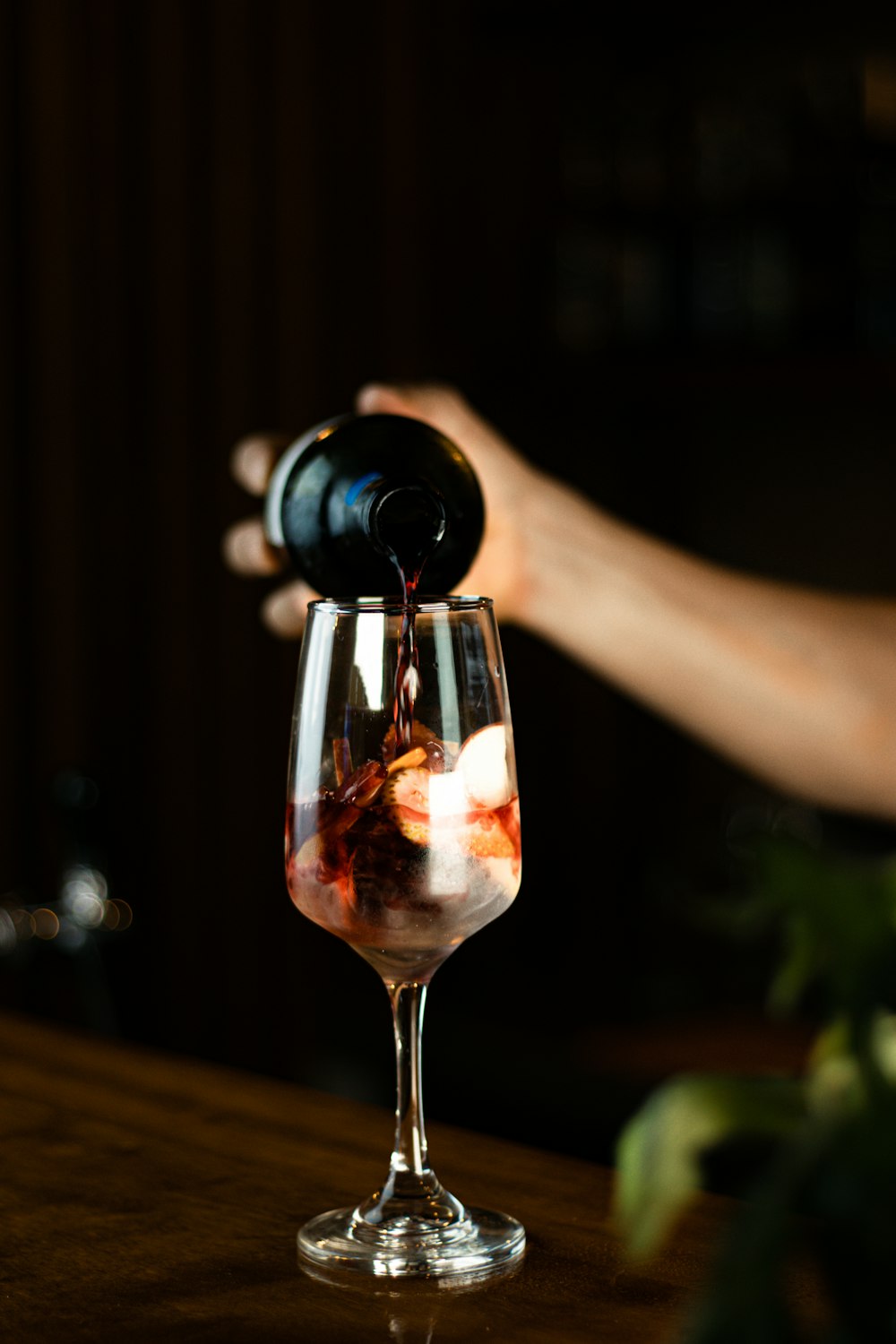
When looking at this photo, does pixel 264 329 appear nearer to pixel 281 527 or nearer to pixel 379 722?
pixel 281 527

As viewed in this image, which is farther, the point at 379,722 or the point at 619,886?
the point at 619,886

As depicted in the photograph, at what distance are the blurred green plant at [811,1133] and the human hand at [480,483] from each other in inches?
25.1

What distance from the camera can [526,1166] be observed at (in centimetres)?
77

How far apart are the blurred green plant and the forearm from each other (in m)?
0.96

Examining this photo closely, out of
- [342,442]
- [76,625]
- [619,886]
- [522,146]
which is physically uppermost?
[522,146]

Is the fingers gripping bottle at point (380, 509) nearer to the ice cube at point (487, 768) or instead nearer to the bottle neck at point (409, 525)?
the bottle neck at point (409, 525)

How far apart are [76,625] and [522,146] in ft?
4.23

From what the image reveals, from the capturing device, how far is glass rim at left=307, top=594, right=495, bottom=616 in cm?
68

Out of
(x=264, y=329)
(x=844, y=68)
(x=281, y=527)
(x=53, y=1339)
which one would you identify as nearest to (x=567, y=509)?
(x=281, y=527)

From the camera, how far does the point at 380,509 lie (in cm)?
83

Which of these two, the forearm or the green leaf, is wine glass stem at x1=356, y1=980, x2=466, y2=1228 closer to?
the green leaf

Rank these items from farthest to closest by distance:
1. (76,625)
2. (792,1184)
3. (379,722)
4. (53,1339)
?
(76,625) → (379,722) → (53,1339) → (792,1184)

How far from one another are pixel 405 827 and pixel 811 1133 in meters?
0.33

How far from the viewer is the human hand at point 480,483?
1107 millimetres
